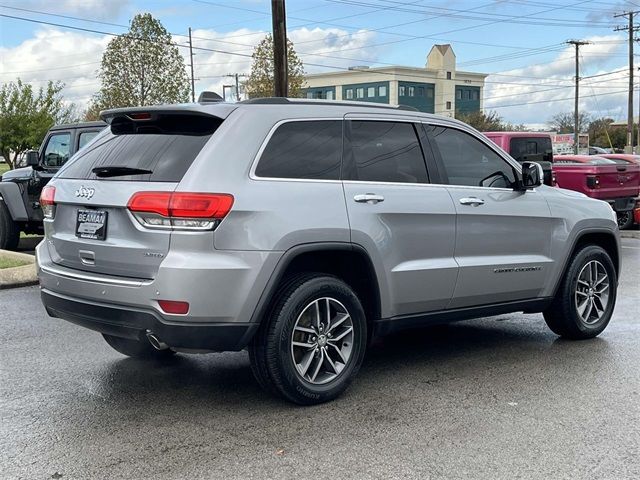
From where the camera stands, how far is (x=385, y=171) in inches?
196

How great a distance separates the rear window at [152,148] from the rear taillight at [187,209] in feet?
0.52

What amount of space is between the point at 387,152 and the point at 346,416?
1.83 m

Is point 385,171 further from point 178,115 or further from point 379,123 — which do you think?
point 178,115

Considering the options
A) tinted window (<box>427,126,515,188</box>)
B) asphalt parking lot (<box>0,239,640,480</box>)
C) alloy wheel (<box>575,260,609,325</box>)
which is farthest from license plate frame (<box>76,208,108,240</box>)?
alloy wheel (<box>575,260,609,325</box>)

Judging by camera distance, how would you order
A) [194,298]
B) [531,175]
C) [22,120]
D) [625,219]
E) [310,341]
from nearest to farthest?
[194,298] < [310,341] < [531,175] < [625,219] < [22,120]

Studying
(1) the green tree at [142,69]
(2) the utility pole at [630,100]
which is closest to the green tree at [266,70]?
(1) the green tree at [142,69]

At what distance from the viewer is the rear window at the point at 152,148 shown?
426 centimetres

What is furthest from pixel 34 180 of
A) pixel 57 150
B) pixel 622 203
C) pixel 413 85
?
pixel 413 85

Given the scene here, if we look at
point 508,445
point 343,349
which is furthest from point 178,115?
point 508,445

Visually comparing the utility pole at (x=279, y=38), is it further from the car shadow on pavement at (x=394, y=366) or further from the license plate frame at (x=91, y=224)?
the license plate frame at (x=91, y=224)

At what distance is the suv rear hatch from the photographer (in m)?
4.13

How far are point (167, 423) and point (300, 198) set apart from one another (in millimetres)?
1549

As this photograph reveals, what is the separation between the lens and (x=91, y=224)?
4410 millimetres

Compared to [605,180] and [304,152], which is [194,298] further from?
[605,180]
